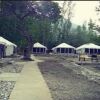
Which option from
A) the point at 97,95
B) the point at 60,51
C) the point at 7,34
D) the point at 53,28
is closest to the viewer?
the point at 97,95

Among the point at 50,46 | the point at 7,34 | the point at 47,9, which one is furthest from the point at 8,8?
the point at 50,46

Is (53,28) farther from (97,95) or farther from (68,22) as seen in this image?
(97,95)

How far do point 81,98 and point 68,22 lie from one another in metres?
102

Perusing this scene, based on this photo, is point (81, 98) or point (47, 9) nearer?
point (81, 98)

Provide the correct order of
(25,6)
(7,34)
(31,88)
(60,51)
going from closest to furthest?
(31,88) < (25,6) < (7,34) < (60,51)

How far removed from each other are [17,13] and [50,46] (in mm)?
52968

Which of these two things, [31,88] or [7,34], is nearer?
[31,88]

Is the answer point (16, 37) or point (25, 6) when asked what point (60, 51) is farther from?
point (25, 6)

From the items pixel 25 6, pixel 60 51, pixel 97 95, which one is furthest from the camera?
pixel 60 51

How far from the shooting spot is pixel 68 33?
113812mm

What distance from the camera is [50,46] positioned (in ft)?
355

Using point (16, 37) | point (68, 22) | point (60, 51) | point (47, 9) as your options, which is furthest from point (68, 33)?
point (47, 9)

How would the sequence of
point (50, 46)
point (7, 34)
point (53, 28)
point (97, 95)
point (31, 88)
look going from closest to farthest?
point (97, 95)
point (31, 88)
point (7, 34)
point (50, 46)
point (53, 28)

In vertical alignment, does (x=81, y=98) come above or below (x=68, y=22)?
below
